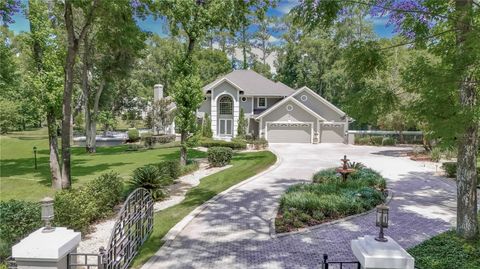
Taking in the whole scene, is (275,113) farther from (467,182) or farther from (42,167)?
(467,182)

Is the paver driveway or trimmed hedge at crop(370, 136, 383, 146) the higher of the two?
trimmed hedge at crop(370, 136, 383, 146)

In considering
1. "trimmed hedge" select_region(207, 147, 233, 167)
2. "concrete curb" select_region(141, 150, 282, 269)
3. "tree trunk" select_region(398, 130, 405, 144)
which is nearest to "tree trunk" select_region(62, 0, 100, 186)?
"concrete curb" select_region(141, 150, 282, 269)

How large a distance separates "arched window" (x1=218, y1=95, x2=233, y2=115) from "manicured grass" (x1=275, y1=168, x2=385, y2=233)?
24042 millimetres

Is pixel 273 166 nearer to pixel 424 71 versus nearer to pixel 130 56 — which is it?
pixel 424 71

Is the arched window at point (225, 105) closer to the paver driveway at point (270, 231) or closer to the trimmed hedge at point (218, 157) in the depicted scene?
the trimmed hedge at point (218, 157)

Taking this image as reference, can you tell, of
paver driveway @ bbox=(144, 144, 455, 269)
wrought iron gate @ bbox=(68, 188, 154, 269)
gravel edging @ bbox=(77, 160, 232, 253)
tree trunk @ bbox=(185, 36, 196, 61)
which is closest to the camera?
wrought iron gate @ bbox=(68, 188, 154, 269)

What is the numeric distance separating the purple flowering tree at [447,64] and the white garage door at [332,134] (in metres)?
29.3

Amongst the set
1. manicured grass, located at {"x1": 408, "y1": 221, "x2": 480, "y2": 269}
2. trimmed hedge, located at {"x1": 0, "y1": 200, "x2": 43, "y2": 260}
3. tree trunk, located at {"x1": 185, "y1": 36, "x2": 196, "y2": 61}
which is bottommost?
manicured grass, located at {"x1": 408, "y1": 221, "x2": 480, "y2": 269}

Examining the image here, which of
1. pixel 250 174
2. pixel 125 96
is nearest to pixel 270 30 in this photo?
pixel 125 96

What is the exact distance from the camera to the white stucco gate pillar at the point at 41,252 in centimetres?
450

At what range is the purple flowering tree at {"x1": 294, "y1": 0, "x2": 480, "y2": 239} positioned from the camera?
5984 millimetres

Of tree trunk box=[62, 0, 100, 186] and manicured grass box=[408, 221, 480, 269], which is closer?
manicured grass box=[408, 221, 480, 269]

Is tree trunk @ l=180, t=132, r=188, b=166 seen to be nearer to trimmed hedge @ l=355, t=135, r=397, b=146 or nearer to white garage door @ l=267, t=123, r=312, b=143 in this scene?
white garage door @ l=267, t=123, r=312, b=143

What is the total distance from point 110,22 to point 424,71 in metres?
15.2
